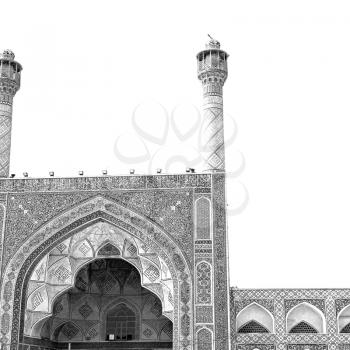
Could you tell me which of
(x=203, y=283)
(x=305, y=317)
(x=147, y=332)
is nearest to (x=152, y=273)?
(x=203, y=283)

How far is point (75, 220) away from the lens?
47.5 feet

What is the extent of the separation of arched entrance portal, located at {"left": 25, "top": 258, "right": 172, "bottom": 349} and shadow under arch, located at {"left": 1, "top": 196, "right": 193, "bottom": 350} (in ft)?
7.39

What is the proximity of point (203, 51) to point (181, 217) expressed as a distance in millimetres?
4802

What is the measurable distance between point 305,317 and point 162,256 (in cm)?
357

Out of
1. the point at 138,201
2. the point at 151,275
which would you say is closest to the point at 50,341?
the point at 151,275

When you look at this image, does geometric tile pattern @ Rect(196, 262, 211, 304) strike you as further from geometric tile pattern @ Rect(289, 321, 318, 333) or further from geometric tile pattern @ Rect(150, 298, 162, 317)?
geometric tile pattern @ Rect(150, 298, 162, 317)

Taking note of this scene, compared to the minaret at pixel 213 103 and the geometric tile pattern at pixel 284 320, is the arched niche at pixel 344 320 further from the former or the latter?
the minaret at pixel 213 103

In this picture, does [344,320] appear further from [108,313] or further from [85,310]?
[85,310]

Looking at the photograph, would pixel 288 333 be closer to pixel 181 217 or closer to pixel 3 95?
pixel 181 217

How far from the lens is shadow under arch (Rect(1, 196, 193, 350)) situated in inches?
544

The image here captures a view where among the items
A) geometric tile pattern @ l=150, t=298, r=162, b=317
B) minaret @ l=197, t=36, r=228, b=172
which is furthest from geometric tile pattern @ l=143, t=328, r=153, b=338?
minaret @ l=197, t=36, r=228, b=172

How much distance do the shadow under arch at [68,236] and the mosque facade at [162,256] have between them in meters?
0.02

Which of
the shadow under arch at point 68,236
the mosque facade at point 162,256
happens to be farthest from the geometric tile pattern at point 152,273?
the shadow under arch at point 68,236

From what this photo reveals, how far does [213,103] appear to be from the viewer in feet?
51.9
